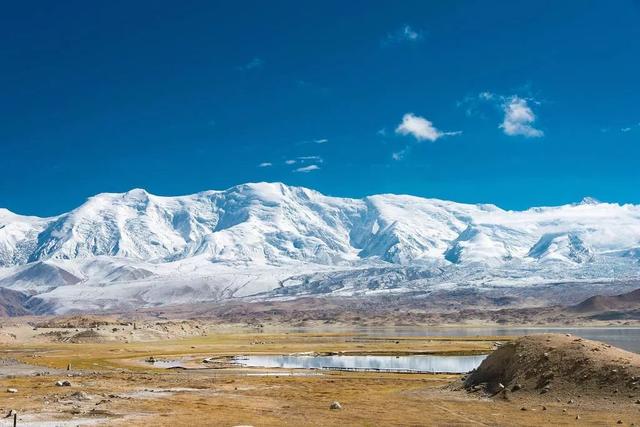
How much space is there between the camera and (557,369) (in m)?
51.4

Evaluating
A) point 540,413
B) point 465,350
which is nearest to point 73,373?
A: point 540,413

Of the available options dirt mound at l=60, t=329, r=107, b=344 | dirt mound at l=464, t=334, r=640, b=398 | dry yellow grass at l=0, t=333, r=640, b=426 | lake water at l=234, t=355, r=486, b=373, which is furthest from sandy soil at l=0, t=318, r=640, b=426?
dirt mound at l=60, t=329, r=107, b=344

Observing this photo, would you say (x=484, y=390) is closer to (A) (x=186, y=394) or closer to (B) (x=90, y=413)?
(A) (x=186, y=394)

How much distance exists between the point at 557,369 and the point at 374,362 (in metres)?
52.3

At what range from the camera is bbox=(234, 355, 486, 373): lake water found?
298 ft

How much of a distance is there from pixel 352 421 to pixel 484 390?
51.9 ft

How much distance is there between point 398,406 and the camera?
160 ft

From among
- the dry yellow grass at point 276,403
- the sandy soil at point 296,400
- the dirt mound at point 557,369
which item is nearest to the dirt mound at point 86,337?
the sandy soil at point 296,400

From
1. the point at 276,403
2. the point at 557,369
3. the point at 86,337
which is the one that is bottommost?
the point at 276,403

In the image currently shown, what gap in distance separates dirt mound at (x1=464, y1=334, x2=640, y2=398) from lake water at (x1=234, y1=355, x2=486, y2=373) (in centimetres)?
2842

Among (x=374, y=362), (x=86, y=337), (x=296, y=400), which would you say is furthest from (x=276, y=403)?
(x=86, y=337)

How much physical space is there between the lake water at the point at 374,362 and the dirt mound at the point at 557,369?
28424mm

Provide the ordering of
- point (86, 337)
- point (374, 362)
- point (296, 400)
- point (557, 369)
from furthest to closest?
point (86, 337)
point (374, 362)
point (296, 400)
point (557, 369)

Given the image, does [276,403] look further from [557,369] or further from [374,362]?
[374,362]
